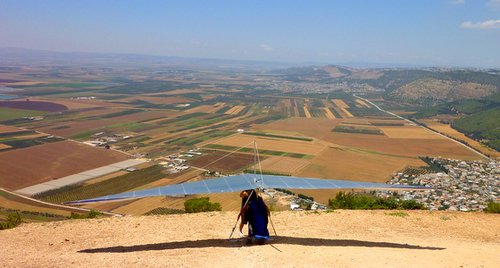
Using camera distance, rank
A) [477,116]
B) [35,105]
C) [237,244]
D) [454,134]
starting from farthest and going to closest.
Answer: [35,105]
[477,116]
[454,134]
[237,244]

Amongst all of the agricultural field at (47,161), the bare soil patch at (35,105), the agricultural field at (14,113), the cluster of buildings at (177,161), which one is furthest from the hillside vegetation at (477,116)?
the bare soil patch at (35,105)

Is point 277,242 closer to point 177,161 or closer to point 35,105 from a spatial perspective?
point 177,161

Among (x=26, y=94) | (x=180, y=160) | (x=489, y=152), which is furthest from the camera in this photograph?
(x=26, y=94)

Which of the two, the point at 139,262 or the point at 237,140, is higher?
the point at 139,262

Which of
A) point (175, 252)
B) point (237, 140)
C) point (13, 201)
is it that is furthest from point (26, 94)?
point (175, 252)

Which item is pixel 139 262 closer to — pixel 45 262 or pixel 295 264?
pixel 45 262

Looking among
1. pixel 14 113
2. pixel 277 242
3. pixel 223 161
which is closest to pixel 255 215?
pixel 277 242
